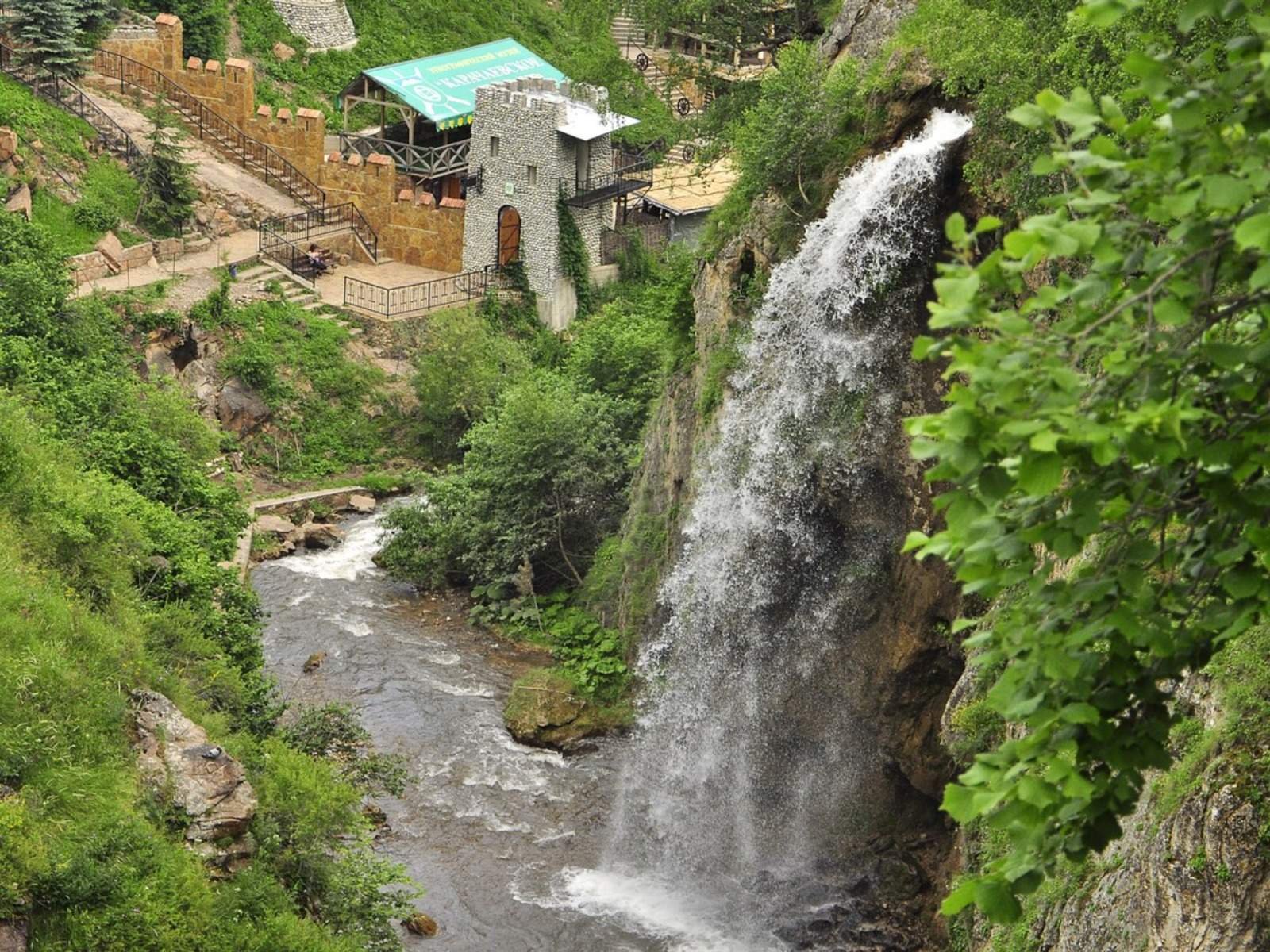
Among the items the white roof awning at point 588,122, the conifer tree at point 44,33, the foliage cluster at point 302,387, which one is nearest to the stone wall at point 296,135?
the conifer tree at point 44,33

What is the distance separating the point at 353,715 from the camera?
22812mm

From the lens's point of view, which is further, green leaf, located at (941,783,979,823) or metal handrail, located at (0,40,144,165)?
metal handrail, located at (0,40,144,165)

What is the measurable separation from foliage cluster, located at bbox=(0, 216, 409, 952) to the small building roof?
21.0 m

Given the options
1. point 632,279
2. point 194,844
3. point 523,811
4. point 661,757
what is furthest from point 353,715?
point 632,279

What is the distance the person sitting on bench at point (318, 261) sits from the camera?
41.8 metres

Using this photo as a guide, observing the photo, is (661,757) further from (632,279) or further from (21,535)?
(632,279)

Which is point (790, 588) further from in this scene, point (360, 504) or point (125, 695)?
point (360, 504)

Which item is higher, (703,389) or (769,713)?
(703,389)

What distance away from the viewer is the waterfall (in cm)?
2214

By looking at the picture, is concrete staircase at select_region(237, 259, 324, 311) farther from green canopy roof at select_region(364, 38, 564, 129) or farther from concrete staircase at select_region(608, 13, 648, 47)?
concrete staircase at select_region(608, 13, 648, 47)

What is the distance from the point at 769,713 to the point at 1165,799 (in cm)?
1118

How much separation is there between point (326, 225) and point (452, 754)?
21803mm

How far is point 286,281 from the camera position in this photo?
4084 cm

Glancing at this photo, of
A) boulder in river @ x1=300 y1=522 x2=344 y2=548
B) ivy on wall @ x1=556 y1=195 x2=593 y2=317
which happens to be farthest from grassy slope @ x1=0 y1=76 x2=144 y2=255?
ivy on wall @ x1=556 y1=195 x2=593 y2=317
